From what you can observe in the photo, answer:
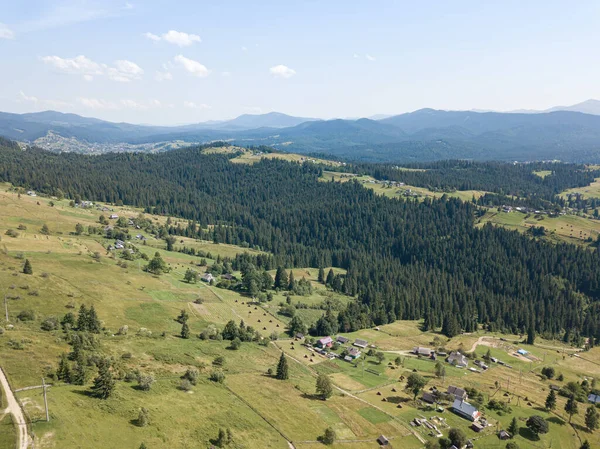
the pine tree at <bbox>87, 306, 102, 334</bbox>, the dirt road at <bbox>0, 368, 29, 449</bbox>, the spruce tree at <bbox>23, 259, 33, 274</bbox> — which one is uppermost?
the spruce tree at <bbox>23, 259, 33, 274</bbox>

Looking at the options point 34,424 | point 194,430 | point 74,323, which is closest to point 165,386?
point 194,430

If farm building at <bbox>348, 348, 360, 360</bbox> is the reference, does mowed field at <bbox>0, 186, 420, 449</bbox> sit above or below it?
above

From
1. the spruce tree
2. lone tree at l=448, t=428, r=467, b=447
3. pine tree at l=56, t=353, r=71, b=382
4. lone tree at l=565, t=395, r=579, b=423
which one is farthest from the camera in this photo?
the spruce tree

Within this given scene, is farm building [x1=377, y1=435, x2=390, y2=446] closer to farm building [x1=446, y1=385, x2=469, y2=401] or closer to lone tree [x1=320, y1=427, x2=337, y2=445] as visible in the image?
lone tree [x1=320, y1=427, x2=337, y2=445]

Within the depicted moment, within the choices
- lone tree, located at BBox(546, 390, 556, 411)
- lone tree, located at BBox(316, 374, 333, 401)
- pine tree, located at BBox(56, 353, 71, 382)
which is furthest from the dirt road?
lone tree, located at BBox(546, 390, 556, 411)

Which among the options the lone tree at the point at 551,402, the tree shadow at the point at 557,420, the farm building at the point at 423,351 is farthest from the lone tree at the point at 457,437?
the farm building at the point at 423,351

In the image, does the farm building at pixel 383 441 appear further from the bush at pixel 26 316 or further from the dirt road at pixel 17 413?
the bush at pixel 26 316
